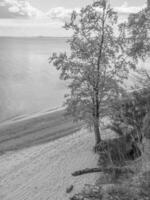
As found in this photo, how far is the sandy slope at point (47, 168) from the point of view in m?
10.8

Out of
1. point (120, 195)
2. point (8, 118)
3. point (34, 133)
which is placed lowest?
point (8, 118)

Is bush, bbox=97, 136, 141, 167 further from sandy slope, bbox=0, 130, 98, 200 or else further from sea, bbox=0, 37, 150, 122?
sea, bbox=0, 37, 150, 122

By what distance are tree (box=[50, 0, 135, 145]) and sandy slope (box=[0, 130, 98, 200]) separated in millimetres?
1922

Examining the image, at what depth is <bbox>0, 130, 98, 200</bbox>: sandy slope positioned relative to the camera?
1076 cm

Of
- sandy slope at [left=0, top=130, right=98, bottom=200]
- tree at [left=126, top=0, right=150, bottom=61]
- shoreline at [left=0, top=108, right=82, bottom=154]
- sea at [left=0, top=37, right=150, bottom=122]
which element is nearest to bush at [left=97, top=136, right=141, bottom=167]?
sandy slope at [left=0, top=130, right=98, bottom=200]

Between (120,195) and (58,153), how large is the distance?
33.0 ft

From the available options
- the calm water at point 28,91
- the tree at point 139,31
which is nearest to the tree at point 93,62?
the tree at point 139,31

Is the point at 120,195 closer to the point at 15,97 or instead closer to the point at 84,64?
the point at 84,64

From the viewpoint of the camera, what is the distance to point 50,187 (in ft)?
36.4

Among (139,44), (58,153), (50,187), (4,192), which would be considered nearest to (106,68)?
(139,44)

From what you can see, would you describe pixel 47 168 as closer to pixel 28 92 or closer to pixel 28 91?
pixel 28 92

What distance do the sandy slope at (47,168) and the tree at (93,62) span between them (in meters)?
1.92

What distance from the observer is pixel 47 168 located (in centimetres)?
1331

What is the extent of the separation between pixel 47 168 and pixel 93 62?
20.9 feet
